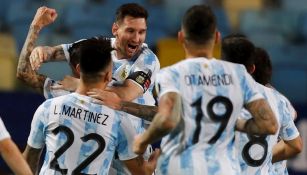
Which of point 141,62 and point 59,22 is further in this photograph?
point 59,22

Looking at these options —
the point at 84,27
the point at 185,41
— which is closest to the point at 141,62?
the point at 185,41

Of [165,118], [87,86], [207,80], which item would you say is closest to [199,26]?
[207,80]

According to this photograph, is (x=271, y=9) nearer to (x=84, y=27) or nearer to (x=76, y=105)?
(x=84, y=27)

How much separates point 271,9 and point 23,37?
3404 mm

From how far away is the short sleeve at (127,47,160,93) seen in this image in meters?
7.09

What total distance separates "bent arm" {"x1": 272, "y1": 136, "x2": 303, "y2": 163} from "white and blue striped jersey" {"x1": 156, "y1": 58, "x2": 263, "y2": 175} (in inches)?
48.6

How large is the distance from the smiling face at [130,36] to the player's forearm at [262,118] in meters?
1.89

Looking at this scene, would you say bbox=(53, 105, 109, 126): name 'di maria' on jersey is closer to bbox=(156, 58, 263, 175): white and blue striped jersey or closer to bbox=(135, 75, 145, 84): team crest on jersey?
bbox=(156, 58, 263, 175): white and blue striped jersey

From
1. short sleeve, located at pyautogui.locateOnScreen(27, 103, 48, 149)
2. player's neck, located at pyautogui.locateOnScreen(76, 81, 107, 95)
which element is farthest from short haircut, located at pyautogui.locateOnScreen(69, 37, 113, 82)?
short sleeve, located at pyautogui.locateOnScreen(27, 103, 48, 149)

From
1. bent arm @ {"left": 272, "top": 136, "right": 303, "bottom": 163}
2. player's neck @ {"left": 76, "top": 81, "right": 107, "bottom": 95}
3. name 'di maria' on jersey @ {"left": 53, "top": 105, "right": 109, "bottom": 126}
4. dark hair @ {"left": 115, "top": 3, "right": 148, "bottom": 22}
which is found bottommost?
bent arm @ {"left": 272, "top": 136, "right": 303, "bottom": 163}

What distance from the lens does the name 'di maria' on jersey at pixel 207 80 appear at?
18.5 feet

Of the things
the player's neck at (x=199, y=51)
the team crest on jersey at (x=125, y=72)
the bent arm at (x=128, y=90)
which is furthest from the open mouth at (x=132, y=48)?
the player's neck at (x=199, y=51)

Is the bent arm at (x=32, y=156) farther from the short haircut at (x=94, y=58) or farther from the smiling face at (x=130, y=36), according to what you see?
the smiling face at (x=130, y=36)

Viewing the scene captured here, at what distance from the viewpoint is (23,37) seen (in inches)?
454
